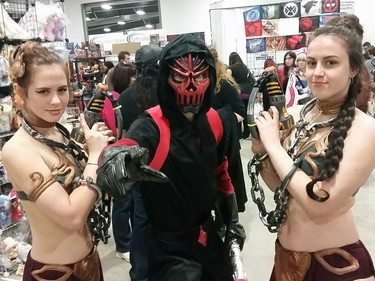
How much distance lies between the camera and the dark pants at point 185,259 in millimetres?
1457

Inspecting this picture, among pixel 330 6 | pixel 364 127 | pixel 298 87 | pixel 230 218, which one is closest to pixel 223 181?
pixel 230 218

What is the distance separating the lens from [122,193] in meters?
1.14

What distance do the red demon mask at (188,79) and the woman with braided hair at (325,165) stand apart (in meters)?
0.25

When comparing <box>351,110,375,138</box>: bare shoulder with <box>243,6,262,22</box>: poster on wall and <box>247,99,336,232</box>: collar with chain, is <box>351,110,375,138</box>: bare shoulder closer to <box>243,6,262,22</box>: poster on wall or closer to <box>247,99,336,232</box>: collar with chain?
<box>247,99,336,232</box>: collar with chain

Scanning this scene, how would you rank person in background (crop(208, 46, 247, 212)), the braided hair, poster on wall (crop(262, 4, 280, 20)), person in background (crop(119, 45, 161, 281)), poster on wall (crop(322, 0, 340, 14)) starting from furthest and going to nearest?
poster on wall (crop(262, 4, 280, 20)) < poster on wall (crop(322, 0, 340, 14)) < person in background (crop(208, 46, 247, 212)) < person in background (crop(119, 45, 161, 281)) < the braided hair

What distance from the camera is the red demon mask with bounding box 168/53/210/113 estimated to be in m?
1.39

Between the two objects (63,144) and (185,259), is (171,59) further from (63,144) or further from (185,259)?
(185,259)

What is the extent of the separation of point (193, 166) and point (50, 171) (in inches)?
19.9

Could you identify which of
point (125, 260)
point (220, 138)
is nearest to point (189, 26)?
point (125, 260)

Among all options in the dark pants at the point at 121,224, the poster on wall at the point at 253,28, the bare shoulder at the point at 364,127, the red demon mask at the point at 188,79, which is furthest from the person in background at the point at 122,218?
the poster on wall at the point at 253,28

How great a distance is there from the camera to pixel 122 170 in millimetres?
1121

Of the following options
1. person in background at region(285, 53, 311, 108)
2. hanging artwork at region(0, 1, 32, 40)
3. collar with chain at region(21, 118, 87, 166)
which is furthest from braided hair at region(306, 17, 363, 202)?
person in background at region(285, 53, 311, 108)

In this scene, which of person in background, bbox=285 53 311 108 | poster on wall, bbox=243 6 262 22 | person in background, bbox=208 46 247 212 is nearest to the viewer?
person in background, bbox=208 46 247 212

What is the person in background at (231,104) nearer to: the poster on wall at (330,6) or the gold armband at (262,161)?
the gold armband at (262,161)
